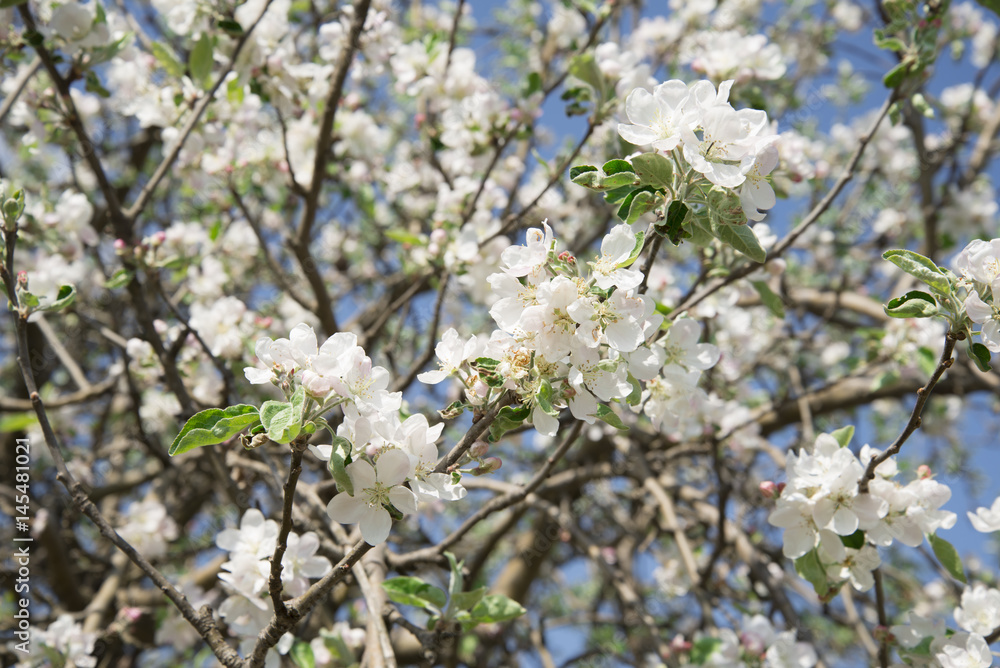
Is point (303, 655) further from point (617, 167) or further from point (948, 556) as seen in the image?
point (948, 556)

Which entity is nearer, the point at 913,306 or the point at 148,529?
the point at 913,306

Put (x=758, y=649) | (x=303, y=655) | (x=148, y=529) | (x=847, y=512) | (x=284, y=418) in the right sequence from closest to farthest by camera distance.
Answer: (x=284, y=418) → (x=847, y=512) → (x=303, y=655) → (x=758, y=649) → (x=148, y=529)

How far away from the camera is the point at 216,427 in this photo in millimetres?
1033

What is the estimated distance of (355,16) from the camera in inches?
90.5

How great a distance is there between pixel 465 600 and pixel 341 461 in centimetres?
73

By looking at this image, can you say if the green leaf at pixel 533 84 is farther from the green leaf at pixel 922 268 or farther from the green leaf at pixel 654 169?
the green leaf at pixel 922 268

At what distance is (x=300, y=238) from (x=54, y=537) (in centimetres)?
192

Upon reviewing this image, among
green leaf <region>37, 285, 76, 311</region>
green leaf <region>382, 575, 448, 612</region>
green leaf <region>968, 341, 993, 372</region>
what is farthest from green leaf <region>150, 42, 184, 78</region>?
green leaf <region>968, 341, 993, 372</region>

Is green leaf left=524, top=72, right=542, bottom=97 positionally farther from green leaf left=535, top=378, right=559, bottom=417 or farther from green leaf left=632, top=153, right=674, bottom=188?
green leaf left=535, top=378, right=559, bottom=417

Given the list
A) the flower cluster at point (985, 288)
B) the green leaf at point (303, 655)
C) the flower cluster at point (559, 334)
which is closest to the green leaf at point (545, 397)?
the flower cluster at point (559, 334)

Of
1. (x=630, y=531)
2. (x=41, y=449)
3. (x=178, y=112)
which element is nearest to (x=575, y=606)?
(x=630, y=531)

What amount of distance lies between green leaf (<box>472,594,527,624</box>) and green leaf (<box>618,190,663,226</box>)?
94 centimetres

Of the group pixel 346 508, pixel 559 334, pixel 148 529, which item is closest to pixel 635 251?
pixel 559 334

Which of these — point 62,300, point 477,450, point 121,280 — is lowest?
point 477,450
